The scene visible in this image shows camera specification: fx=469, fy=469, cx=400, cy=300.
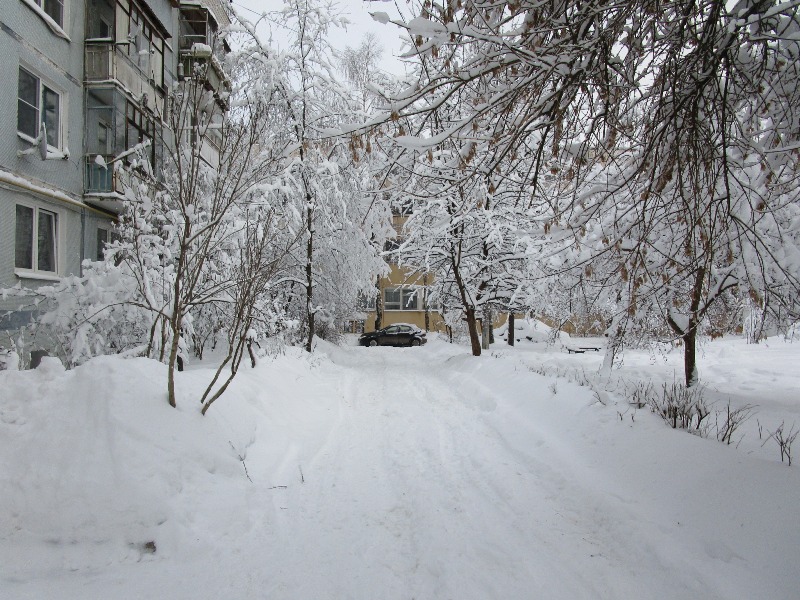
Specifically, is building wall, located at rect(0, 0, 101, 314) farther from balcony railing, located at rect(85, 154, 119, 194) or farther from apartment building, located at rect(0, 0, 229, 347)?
balcony railing, located at rect(85, 154, 119, 194)

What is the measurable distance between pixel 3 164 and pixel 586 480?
11.9 m

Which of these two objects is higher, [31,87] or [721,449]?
[31,87]

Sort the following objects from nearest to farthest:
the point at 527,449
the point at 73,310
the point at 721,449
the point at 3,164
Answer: the point at 721,449 → the point at 527,449 → the point at 73,310 → the point at 3,164

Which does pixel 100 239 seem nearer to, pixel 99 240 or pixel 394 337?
pixel 99 240

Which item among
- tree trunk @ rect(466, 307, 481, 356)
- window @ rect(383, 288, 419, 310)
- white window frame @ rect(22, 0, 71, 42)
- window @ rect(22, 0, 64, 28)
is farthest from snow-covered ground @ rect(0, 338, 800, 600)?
window @ rect(383, 288, 419, 310)

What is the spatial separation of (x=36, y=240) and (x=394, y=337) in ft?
60.8

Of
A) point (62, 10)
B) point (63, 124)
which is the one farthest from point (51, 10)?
point (63, 124)

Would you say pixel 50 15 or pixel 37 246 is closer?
pixel 37 246

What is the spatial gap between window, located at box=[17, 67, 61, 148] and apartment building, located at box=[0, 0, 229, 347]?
0.02 meters

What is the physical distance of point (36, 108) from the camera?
1069 centimetres

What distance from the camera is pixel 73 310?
6875 mm

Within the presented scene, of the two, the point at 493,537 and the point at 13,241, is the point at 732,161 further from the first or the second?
the point at 13,241

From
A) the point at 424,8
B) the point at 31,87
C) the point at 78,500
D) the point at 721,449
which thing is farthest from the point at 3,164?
the point at 721,449

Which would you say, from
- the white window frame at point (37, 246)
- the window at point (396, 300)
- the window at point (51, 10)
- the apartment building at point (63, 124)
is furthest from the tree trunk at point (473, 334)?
the window at point (396, 300)
